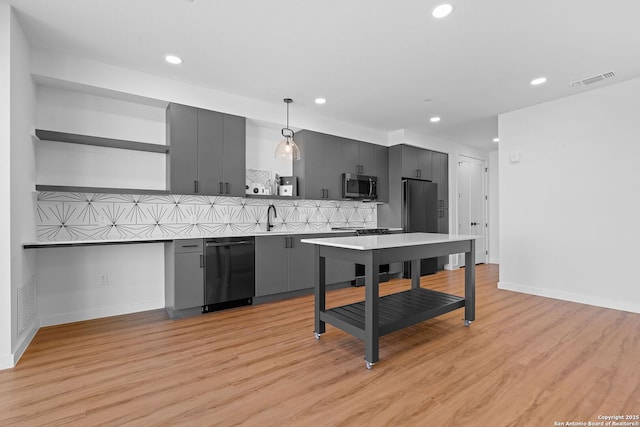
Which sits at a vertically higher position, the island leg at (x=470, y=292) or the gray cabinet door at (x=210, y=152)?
the gray cabinet door at (x=210, y=152)

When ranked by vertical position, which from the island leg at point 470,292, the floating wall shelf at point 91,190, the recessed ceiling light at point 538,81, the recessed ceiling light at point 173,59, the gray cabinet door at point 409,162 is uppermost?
the recessed ceiling light at point 173,59

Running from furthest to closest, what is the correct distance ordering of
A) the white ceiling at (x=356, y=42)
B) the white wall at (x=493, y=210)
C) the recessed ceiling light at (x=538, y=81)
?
the white wall at (x=493, y=210) < the recessed ceiling light at (x=538, y=81) < the white ceiling at (x=356, y=42)

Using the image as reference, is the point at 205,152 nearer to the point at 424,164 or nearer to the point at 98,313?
Result: the point at 98,313

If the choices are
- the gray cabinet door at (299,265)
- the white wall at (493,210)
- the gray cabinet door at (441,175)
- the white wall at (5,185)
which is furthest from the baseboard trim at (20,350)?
the white wall at (493,210)

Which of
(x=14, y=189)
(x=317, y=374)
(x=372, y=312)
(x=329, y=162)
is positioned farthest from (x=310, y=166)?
(x=14, y=189)

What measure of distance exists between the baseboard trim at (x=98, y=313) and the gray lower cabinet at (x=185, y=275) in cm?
32

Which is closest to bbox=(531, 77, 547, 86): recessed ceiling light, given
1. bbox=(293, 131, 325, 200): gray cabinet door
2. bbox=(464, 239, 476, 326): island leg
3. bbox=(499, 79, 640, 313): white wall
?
bbox=(499, 79, 640, 313): white wall

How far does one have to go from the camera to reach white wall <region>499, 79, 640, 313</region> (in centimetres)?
351

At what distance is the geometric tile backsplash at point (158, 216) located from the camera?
3.12m

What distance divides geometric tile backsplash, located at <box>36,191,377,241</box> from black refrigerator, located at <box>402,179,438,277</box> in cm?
151

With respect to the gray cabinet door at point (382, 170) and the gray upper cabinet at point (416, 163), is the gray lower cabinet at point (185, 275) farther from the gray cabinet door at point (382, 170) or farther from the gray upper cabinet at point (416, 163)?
the gray upper cabinet at point (416, 163)

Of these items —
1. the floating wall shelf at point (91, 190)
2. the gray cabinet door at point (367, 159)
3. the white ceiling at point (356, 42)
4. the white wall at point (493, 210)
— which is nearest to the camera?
the white ceiling at point (356, 42)

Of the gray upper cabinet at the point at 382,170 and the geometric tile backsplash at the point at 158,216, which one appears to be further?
the gray upper cabinet at the point at 382,170

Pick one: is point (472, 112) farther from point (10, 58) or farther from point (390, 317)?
point (10, 58)
